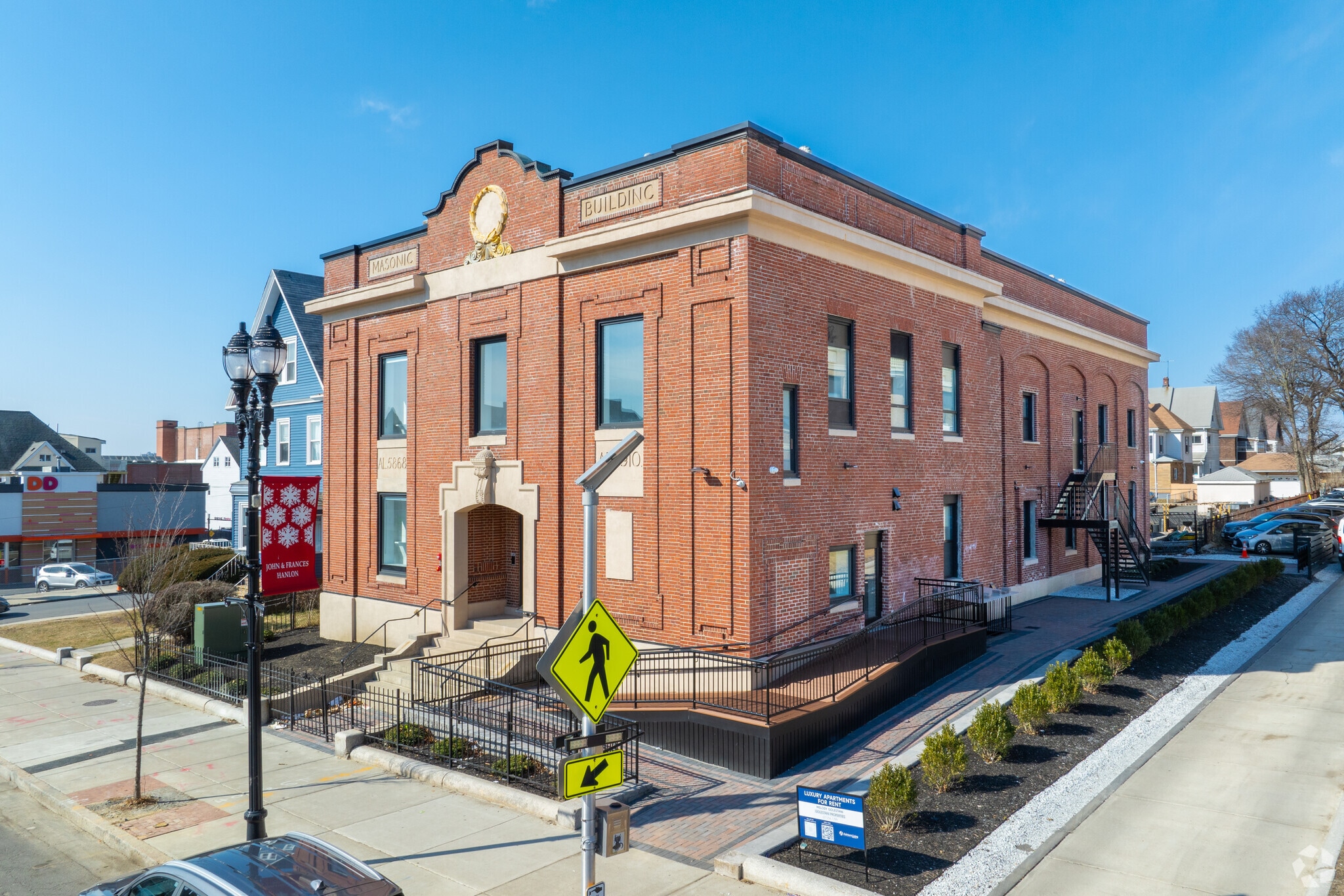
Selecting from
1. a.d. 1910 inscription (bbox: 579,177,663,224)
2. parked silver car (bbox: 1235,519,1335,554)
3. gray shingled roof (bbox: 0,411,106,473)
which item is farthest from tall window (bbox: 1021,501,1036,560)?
gray shingled roof (bbox: 0,411,106,473)

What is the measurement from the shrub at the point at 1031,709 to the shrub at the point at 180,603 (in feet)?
46.2

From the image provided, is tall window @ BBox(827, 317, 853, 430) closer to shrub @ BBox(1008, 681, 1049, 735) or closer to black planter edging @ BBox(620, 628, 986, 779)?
black planter edging @ BBox(620, 628, 986, 779)

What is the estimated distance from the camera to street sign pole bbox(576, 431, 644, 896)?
6902mm

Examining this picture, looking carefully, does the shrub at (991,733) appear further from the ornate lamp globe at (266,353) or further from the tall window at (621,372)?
the ornate lamp globe at (266,353)

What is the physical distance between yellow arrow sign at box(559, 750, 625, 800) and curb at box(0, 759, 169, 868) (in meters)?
6.26

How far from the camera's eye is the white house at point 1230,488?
70938mm

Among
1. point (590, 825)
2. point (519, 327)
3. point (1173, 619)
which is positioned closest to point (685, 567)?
point (519, 327)

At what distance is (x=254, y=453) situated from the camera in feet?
34.4

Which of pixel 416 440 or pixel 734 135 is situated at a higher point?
pixel 734 135

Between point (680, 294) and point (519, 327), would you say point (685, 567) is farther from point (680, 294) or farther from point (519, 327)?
point (519, 327)

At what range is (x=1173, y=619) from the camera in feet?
64.4

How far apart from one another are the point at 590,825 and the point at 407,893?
3121 millimetres

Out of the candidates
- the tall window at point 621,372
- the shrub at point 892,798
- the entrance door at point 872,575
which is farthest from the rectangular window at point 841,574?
the shrub at point 892,798

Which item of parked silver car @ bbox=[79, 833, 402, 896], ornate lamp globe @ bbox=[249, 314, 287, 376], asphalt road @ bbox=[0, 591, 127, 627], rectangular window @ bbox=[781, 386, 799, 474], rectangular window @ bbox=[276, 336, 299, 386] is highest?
rectangular window @ bbox=[276, 336, 299, 386]
